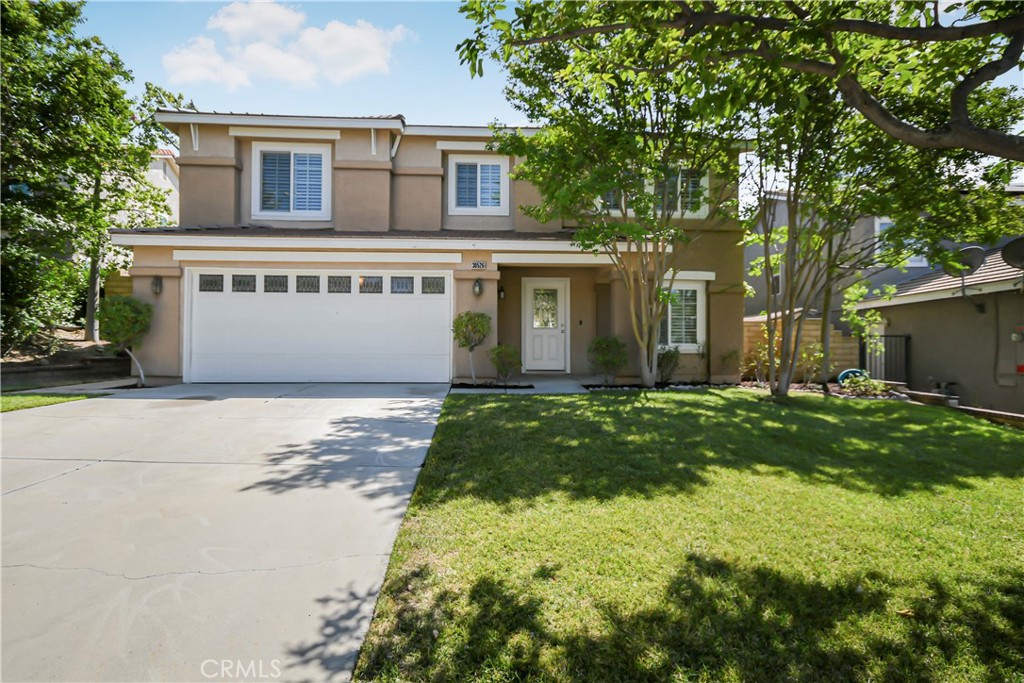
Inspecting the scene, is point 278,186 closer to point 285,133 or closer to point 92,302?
point 285,133

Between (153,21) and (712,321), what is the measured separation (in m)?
12.3

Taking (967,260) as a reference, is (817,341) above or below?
below

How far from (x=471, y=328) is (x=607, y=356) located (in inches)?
118

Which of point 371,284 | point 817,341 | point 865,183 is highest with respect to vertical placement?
point 865,183

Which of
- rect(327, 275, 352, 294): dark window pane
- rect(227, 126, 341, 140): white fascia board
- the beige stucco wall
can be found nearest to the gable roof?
the beige stucco wall

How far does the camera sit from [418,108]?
12.0 m

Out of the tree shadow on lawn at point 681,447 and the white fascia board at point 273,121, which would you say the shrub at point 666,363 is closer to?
the tree shadow on lawn at point 681,447

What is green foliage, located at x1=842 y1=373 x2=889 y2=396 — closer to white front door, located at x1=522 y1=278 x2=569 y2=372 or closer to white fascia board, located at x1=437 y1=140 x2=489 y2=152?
white front door, located at x1=522 y1=278 x2=569 y2=372

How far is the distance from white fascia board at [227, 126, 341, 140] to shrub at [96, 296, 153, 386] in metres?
4.64

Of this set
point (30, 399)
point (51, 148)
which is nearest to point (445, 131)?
point (30, 399)

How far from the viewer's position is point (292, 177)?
489 inches

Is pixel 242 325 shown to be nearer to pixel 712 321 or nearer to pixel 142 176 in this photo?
pixel 142 176

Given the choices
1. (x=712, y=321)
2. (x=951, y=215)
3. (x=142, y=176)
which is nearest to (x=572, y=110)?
(x=712, y=321)

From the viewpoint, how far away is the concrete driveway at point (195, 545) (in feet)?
7.57
